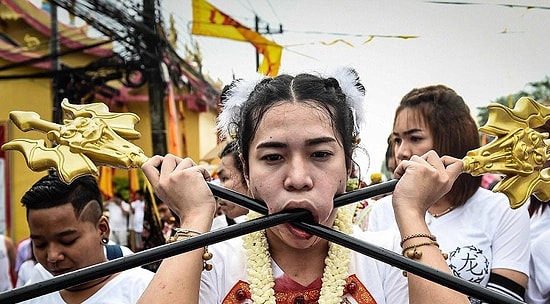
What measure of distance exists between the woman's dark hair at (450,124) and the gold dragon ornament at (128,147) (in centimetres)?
58

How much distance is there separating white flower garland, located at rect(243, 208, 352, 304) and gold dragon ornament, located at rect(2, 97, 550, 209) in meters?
0.35

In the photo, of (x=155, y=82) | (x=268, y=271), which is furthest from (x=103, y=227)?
→ (x=155, y=82)

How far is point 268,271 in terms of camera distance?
1.52 m

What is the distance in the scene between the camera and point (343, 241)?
1.30 metres

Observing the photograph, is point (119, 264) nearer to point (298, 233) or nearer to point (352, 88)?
point (298, 233)

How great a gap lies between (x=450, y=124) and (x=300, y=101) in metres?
0.95

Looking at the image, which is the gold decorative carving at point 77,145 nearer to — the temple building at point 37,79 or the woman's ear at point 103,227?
the woman's ear at point 103,227

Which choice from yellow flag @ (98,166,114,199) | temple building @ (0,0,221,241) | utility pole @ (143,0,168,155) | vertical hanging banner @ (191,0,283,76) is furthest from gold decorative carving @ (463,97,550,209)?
yellow flag @ (98,166,114,199)

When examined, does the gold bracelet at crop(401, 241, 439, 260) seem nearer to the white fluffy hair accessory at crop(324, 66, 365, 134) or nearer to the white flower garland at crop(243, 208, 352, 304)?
the white flower garland at crop(243, 208, 352, 304)

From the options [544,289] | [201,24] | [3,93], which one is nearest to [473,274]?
[544,289]

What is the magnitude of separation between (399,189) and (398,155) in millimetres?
884

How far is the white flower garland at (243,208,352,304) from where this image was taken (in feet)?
4.86

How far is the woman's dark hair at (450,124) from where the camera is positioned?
86.8 inches

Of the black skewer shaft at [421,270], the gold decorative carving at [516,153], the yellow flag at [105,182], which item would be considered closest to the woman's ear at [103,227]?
the black skewer shaft at [421,270]
